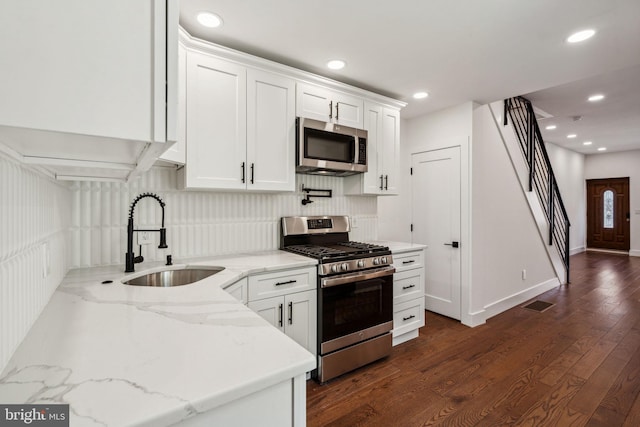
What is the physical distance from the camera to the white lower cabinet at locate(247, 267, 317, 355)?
201 centimetres

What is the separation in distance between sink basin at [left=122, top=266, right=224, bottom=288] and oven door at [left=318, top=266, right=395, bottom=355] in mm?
798

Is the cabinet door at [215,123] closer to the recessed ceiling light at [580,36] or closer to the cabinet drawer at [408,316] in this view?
the cabinet drawer at [408,316]

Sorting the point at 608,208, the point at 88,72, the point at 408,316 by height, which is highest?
the point at 88,72

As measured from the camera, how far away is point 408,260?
2955 mm

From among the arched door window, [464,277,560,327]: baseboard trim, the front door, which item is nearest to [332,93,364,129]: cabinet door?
[464,277,560,327]: baseboard trim

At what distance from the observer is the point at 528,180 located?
14.2 ft

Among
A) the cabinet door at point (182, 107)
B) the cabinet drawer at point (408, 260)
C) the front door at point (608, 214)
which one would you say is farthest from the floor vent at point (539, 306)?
the front door at point (608, 214)

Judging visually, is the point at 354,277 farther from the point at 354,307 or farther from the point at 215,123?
the point at 215,123

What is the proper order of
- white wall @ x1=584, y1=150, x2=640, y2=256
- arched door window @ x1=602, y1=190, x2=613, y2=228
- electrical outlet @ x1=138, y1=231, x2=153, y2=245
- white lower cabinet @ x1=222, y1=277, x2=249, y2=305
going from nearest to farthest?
1. white lower cabinet @ x1=222, y1=277, x2=249, y2=305
2. electrical outlet @ x1=138, y1=231, x2=153, y2=245
3. white wall @ x1=584, y1=150, x2=640, y2=256
4. arched door window @ x1=602, y1=190, x2=613, y2=228

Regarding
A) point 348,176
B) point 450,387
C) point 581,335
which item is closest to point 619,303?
point 581,335

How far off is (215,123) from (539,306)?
4409mm

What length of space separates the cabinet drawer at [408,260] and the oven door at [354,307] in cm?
25

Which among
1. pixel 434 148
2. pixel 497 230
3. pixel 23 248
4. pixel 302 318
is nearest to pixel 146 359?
pixel 23 248

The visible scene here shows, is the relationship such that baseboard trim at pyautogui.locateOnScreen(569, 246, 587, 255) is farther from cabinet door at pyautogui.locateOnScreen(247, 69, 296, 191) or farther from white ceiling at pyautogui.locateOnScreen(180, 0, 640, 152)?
cabinet door at pyautogui.locateOnScreen(247, 69, 296, 191)
